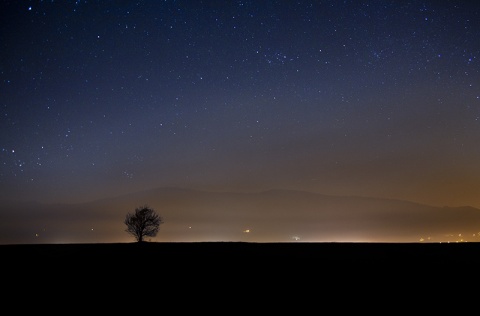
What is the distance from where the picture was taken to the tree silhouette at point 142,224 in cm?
4603

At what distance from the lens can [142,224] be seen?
46062 millimetres
